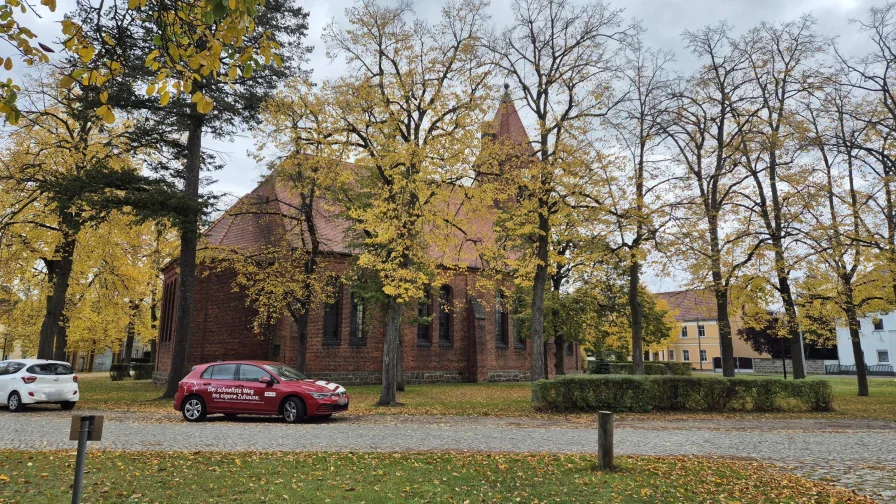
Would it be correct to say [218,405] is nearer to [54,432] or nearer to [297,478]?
[54,432]

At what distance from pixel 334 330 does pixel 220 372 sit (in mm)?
14574

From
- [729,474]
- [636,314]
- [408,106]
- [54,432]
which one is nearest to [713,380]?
[636,314]

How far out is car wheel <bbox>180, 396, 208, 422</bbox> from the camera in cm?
1343

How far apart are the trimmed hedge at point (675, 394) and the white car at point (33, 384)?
519 inches

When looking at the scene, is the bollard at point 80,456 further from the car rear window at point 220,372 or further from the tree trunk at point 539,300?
the tree trunk at point 539,300

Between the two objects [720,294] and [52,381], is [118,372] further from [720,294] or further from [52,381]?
[720,294]

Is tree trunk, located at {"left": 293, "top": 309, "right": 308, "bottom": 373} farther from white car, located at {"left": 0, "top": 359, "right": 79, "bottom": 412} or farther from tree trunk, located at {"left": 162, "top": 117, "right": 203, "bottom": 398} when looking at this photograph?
white car, located at {"left": 0, "top": 359, "right": 79, "bottom": 412}

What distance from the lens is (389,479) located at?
6.94 meters

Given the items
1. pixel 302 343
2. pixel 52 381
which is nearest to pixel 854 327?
pixel 302 343

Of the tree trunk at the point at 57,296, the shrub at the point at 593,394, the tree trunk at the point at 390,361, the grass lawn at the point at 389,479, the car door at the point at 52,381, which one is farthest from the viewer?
the tree trunk at the point at 57,296

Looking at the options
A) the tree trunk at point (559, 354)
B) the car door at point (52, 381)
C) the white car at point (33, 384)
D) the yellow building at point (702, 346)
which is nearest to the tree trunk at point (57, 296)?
the white car at point (33, 384)

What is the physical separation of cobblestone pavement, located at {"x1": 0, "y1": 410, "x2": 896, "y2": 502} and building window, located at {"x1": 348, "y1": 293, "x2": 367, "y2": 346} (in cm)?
1438

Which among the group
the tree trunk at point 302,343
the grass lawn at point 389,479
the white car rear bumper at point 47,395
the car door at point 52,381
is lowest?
the grass lawn at point 389,479

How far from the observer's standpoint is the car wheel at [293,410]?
13.3 meters
